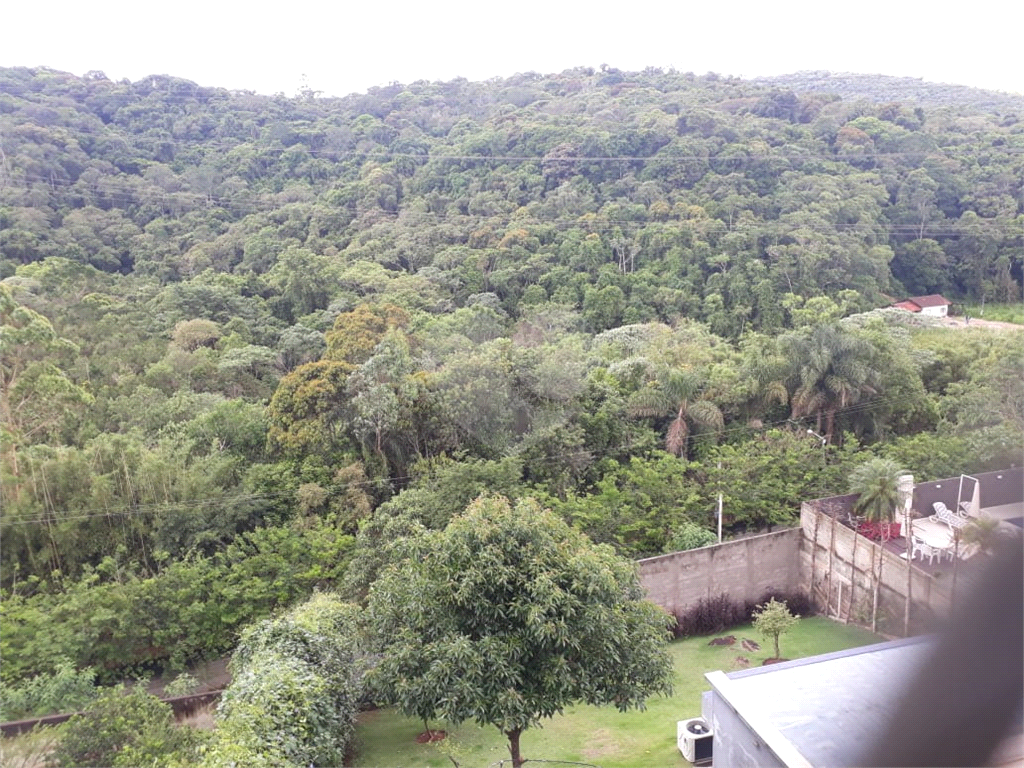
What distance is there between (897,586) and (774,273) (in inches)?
561

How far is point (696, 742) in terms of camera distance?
6355mm

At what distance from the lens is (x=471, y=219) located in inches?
990

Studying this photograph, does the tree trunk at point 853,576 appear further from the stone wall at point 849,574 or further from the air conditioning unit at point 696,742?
the air conditioning unit at point 696,742

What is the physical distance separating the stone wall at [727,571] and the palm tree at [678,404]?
2904mm

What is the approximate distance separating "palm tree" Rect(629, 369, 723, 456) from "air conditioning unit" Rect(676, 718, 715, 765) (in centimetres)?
619

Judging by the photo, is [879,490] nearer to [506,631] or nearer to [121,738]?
[506,631]

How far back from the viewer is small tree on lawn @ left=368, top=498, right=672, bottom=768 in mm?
5020

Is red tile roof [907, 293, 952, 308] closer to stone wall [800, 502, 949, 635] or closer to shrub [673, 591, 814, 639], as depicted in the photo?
stone wall [800, 502, 949, 635]

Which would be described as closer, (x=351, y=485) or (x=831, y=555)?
(x=831, y=555)

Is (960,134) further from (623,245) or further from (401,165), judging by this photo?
(401,165)

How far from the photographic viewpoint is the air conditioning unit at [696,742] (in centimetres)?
635

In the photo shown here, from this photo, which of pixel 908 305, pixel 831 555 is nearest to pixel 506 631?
pixel 831 555

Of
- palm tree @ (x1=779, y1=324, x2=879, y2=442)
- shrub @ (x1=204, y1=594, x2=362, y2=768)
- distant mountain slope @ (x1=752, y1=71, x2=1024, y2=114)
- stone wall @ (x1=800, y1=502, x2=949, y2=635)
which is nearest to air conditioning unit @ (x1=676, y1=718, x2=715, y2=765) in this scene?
stone wall @ (x1=800, y1=502, x2=949, y2=635)

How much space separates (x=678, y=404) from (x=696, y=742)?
6.88 meters
